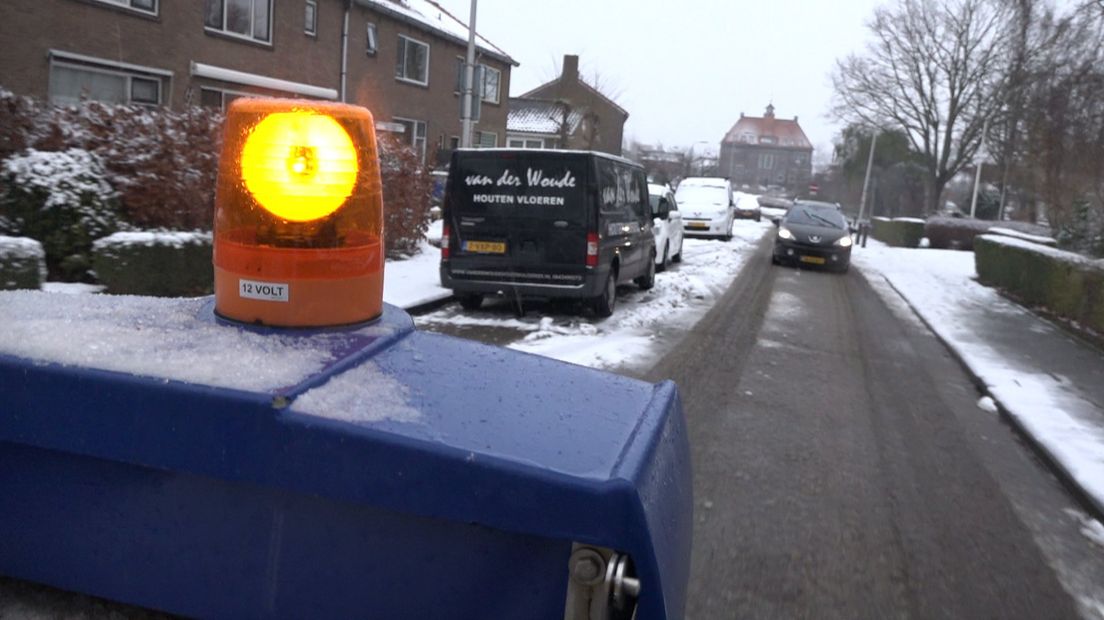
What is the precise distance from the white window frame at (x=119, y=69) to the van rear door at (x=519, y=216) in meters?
8.35

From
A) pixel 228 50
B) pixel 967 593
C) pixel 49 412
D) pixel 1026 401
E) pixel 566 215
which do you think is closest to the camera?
pixel 49 412

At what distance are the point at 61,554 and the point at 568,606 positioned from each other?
1.11m

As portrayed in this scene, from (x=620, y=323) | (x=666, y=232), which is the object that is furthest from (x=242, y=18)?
(x=620, y=323)

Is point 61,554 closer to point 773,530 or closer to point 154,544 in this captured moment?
point 154,544

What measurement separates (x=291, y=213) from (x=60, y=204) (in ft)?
27.7

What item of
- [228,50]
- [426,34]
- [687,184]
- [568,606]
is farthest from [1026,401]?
[426,34]

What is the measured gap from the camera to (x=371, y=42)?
2620cm

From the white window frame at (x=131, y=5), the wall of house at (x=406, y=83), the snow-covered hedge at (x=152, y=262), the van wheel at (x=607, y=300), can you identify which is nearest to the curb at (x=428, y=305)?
the van wheel at (x=607, y=300)

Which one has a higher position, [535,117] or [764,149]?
[764,149]

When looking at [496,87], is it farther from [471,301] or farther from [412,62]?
[471,301]

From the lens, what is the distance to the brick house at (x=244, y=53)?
15945 millimetres

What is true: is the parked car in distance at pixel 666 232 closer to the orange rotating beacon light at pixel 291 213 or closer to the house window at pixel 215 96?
the house window at pixel 215 96

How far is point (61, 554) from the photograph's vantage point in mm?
1886

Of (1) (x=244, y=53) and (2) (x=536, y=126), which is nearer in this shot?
(1) (x=244, y=53)
